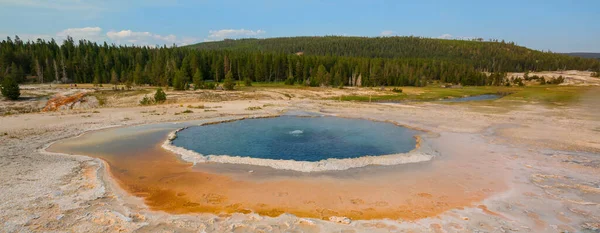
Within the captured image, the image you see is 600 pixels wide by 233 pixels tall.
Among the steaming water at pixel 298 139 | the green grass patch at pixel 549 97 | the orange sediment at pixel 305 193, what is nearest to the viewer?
the orange sediment at pixel 305 193

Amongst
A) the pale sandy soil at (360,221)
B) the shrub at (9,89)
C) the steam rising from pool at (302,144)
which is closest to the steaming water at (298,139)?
the steam rising from pool at (302,144)

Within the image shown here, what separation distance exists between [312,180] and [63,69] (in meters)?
91.7

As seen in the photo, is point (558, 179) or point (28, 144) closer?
point (558, 179)

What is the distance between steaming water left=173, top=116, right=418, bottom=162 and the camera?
20.8m

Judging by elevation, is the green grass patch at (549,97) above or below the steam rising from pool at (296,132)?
above

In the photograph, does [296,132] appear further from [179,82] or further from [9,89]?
[9,89]

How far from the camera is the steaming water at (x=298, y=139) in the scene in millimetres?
20812

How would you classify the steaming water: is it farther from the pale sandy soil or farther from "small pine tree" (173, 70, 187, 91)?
"small pine tree" (173, 70, 187, 91)

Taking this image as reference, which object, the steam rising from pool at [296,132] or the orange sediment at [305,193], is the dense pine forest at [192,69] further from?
the orange sediment at [305,193]

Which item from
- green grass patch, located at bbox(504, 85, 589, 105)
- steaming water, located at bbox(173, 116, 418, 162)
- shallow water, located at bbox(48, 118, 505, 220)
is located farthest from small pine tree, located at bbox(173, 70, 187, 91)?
green grass patch, located at bbox(504, 85, 589, 105)

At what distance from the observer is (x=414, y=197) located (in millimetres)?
13383

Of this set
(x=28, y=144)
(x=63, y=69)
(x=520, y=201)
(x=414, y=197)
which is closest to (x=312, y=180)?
(x=414, y=197)

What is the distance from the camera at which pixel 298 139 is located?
2478 centimetres

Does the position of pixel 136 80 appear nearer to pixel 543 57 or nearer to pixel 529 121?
pixel 529 121
